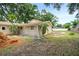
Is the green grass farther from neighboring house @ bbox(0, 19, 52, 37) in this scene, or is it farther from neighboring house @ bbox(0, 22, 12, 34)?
neighboring house @ bbox(0, 22, 12, 34)

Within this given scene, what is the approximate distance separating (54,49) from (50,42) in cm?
11

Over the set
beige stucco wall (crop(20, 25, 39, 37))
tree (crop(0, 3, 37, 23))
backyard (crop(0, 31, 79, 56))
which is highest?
tree (crop(0, 3, 37, 23))

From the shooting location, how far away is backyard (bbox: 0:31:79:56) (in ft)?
9.39

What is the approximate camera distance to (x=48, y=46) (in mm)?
2896

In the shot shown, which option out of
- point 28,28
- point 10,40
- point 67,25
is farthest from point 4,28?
point 67,25

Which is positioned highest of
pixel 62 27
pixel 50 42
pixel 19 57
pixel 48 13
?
pixel 48 13

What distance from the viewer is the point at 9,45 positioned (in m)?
2.94

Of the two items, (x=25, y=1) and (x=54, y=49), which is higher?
(x=25, y=1)

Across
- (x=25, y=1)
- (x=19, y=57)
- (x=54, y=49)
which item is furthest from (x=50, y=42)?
(x=25, y=1)

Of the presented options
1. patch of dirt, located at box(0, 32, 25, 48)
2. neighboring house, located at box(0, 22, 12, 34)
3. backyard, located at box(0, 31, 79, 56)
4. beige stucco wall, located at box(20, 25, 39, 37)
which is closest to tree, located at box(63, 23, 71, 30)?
backyard, located at box(0, 31, 79, 56)

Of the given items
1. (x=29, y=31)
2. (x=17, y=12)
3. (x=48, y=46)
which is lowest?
(x=48, y=46)

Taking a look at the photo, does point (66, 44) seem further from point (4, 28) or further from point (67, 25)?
point (4, 28)

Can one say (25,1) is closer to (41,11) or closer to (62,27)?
(41,11)

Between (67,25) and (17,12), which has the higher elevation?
(17,12)
